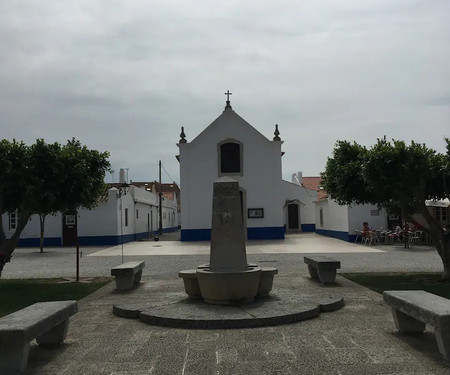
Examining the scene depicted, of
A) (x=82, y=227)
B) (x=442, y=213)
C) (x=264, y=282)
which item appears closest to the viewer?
(x=264, y=282)

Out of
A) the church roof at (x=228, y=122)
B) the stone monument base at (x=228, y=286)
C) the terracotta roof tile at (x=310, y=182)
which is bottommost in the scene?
the stone monument base at (x=228, y=286)

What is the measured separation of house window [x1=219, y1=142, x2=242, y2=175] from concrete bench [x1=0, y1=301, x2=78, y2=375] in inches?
950

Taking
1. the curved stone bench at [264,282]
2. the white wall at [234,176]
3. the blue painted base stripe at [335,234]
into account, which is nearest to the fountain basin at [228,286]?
the curved stone bench at [264,282]

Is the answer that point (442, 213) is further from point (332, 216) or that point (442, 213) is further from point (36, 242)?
point (36, 242)

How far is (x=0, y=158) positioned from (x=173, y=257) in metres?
9.81

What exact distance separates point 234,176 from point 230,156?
4.27 feet

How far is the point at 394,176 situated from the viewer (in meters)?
10.5

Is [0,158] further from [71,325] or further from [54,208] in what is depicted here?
[71,325]

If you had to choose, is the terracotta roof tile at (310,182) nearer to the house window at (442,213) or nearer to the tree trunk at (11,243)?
the house window at (442,213)

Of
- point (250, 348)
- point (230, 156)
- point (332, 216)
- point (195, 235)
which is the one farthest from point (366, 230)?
point (250, 348)

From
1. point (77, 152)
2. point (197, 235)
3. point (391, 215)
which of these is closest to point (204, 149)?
point (197, 235)

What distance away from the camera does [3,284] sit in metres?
12.1

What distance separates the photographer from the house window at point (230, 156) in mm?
30078

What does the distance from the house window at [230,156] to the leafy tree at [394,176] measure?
17.2 meters
